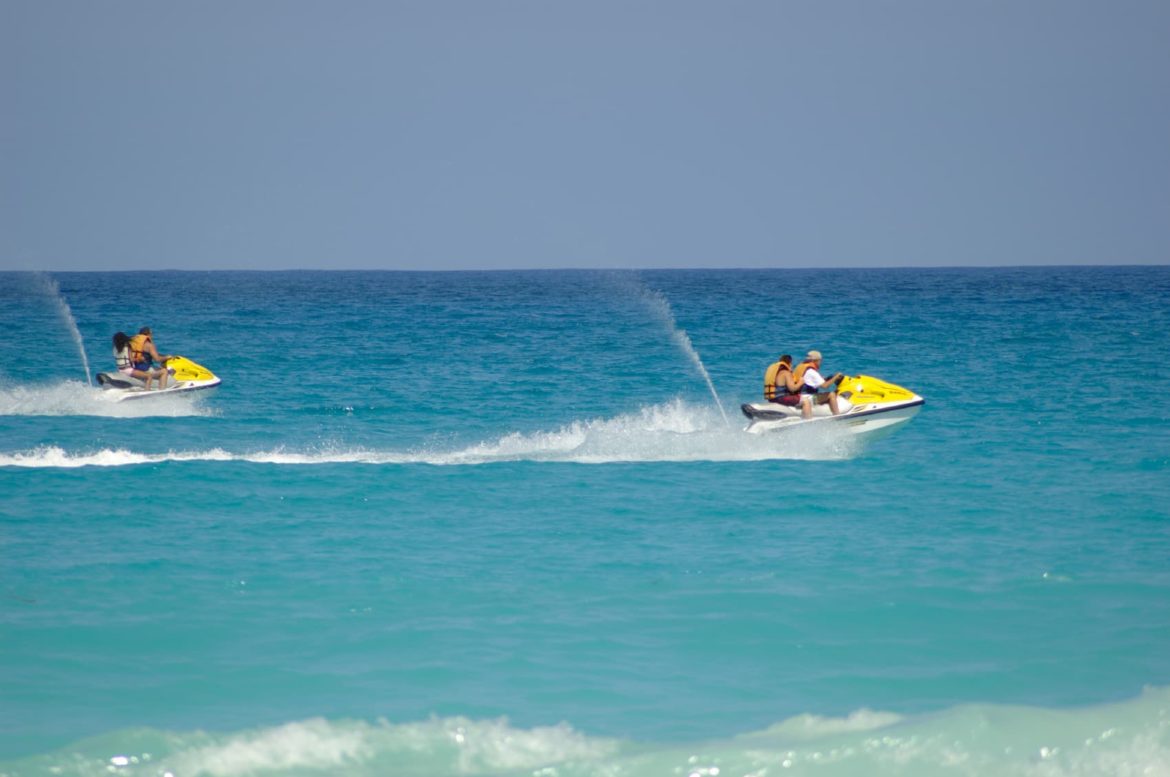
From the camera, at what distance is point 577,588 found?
1134 cm

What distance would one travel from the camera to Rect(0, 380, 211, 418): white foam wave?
23.2 metres

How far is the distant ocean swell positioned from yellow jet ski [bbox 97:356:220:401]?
1574 centimetres

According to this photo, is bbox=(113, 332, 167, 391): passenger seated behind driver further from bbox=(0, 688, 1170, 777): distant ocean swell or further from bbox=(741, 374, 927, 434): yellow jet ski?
bbox=(0, 688, 1170, 777): distant ocean swell

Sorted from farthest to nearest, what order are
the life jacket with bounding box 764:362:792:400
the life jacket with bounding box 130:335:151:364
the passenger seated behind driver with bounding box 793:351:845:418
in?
the life jacket with bounding box 130:335:151:364, the life jacket with bounding box 764:362:792:400, the passenger seated behind driver with bounding box 793:351:845:418

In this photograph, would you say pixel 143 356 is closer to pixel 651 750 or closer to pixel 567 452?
pixel 567 452

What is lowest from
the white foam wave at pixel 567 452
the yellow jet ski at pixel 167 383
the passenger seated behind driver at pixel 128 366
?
the white foam wave at pixel 567 452

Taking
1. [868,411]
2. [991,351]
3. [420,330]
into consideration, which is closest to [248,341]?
[420,330]

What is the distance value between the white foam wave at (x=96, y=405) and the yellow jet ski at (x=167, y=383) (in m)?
0.19

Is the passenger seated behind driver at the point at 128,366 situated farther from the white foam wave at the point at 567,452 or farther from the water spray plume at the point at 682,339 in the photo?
the water spray plume at the point at 682,339

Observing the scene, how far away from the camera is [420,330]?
47500 mm

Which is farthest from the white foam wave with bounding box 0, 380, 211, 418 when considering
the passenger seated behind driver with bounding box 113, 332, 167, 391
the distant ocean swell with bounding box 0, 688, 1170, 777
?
the distant ocean swell with bounding box 0, 688, 1170, 777

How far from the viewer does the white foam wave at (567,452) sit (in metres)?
18.1

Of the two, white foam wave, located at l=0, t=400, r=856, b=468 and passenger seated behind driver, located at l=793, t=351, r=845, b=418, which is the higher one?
passenger seated behind driver, located at l=793, t=351, r=845, b=418

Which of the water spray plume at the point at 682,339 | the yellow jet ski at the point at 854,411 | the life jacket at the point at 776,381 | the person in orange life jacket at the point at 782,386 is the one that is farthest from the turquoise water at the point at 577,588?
the water spray plume at the point at 682,339
